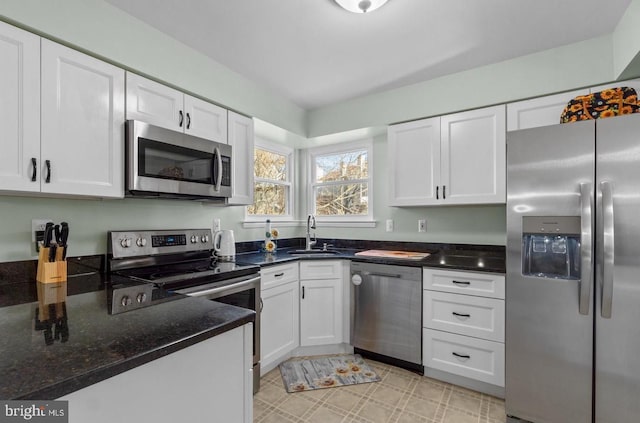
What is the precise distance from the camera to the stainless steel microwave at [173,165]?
5.91 feet

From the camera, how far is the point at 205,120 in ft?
7.56

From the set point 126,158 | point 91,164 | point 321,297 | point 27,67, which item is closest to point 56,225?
point 91,164

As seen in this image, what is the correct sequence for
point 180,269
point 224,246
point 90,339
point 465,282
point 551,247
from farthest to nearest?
point 224,246 < point 465,282 < point 180,269 < point 551,247 < point 90,339

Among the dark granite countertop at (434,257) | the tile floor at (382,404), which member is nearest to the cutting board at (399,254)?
the dark granite countertop at (434,257)

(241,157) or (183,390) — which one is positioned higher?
(241,157)

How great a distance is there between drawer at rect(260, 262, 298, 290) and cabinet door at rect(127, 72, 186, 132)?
120cm

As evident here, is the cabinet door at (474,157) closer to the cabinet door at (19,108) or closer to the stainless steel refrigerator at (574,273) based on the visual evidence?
the stainless steel refrigerator at (574,273)

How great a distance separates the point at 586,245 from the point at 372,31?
69.6 inches

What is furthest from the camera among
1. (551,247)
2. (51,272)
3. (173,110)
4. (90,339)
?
(173,110)

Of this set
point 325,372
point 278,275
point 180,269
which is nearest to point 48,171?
point 180,269

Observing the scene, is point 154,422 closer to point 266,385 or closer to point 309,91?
point 266,385

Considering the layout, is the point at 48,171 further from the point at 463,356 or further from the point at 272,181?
the point at 463,356

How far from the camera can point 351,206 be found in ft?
11.4

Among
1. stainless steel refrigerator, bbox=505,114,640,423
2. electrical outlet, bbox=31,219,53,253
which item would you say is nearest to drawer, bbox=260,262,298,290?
electrical outlet, bbox=31,219,53,253
